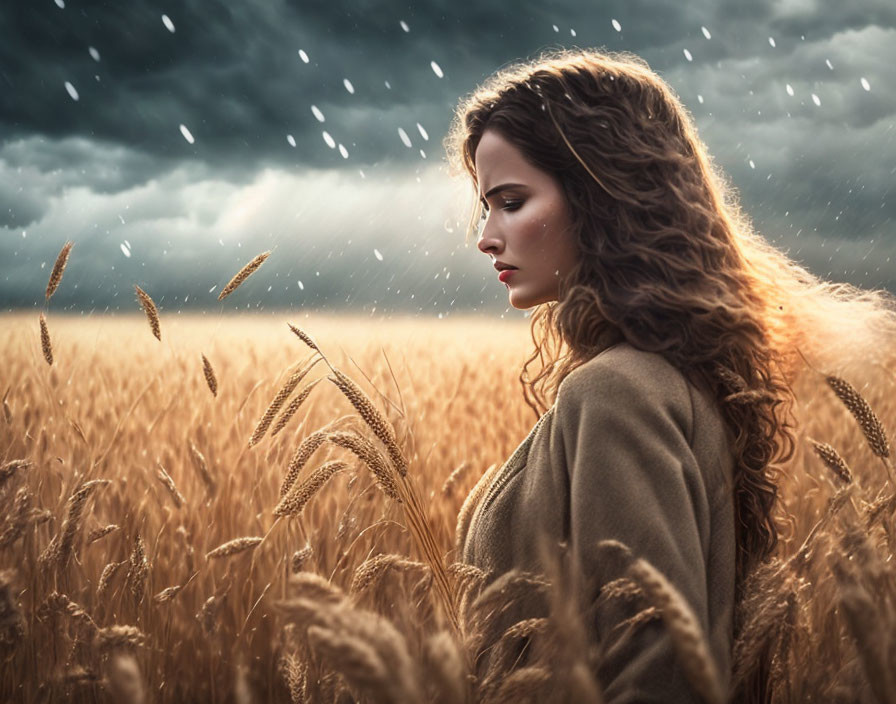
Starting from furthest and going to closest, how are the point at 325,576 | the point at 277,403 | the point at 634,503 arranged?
1. the point at 325,576
2. the point at 277,403
3. the point at 634,503

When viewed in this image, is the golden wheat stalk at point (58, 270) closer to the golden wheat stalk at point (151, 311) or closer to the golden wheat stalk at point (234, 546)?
the golden wheat stalk at point (151, 311)

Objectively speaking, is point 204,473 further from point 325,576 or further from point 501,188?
point 501,188

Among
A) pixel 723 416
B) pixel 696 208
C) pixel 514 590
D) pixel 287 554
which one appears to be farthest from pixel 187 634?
pixel 696 208

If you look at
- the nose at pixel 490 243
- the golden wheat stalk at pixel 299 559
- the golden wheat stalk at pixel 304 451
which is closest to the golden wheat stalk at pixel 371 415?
the golden wheat stalk at pixel 304 451

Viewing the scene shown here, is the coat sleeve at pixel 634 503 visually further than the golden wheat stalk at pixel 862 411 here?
No

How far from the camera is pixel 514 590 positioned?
103cm

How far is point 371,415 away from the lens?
114 centimetres

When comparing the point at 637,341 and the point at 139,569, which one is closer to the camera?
the point at 637,341

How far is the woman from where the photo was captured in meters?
1.01

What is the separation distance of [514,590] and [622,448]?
0.81ft

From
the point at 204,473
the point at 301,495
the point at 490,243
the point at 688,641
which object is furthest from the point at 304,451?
the point at 688,641

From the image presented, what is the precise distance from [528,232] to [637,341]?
0.33m

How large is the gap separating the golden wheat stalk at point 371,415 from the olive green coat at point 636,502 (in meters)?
0.22

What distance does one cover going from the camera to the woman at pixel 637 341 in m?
1.01
